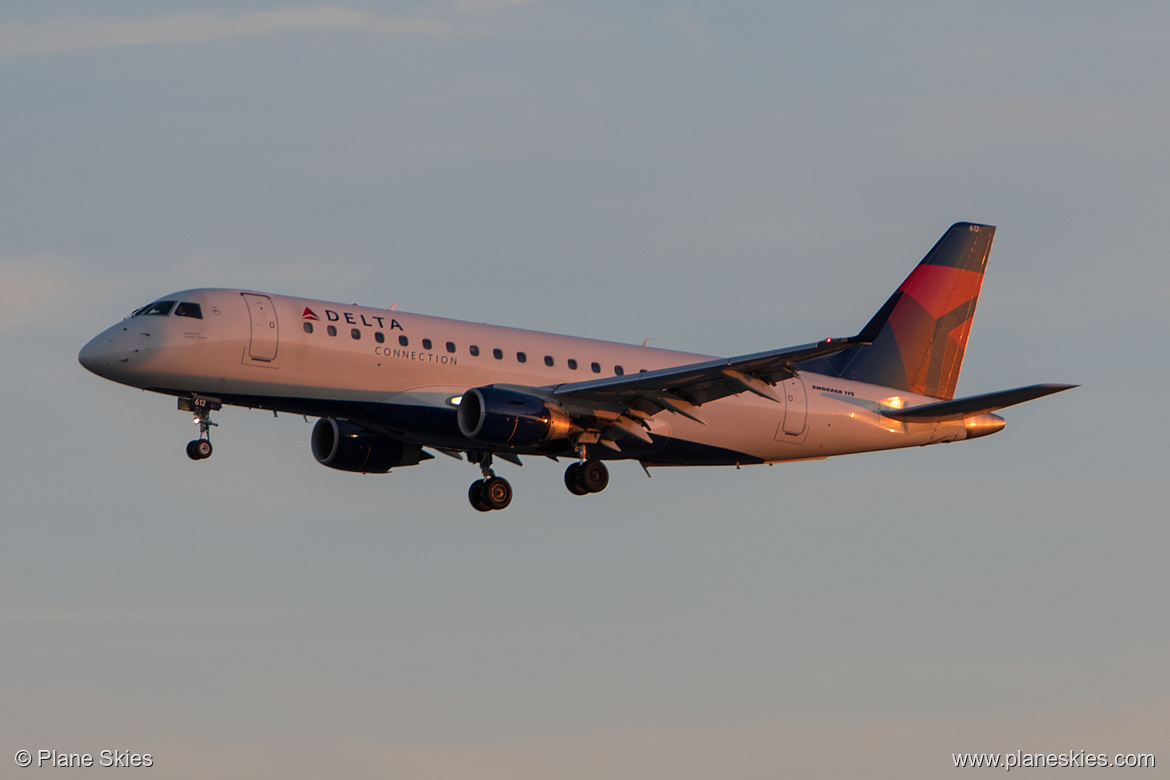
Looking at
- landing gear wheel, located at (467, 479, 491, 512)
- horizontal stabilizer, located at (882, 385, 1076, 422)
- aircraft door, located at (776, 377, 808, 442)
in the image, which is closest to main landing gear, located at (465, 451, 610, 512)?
landing gear wheel, located at (467, 479, 491, 512)

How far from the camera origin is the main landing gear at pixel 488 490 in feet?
159

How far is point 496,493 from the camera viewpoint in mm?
48406

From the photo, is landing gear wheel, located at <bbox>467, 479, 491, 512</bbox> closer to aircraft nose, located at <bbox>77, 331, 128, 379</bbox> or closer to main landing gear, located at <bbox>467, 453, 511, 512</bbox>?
main landing gear, located at <bbox>467, 453, 511, 512</bbox>

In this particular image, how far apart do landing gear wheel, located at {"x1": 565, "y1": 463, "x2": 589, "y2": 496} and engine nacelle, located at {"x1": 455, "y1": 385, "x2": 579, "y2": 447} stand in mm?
2702

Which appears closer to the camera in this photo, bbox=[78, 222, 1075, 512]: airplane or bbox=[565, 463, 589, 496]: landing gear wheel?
bbox=[78, 222, 1075, 512]: airplane

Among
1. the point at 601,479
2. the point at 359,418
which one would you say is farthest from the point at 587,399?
the point at 359,418

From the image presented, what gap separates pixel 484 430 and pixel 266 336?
19.5 feet

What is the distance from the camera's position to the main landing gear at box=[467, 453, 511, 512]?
4844 centimetres

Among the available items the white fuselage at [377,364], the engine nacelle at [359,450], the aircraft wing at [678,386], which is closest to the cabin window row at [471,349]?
the white fuselage at [377,364]

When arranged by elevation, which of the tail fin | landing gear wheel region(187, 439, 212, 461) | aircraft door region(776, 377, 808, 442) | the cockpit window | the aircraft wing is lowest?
landing gear wheel region(187, 439, 212, 461)

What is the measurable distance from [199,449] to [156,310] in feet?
12.1

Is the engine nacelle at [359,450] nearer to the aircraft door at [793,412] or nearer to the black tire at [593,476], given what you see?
the black tire at [593,476]

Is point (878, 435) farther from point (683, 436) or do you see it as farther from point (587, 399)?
point (587, 399)

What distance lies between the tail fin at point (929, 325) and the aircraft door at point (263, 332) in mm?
16584
